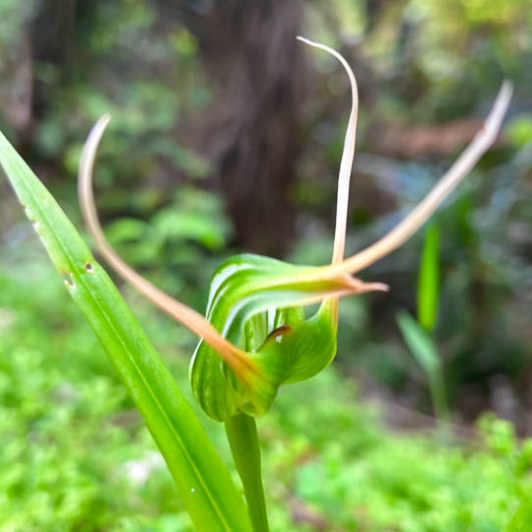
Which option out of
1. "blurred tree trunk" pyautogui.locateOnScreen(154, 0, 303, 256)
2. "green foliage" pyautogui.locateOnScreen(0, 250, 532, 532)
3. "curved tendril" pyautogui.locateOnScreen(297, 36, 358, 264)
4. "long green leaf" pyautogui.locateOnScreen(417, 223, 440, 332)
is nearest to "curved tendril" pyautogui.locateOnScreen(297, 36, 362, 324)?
"curved tendril" pyautogui.locateOnScreen(297, 36, 358, 264)

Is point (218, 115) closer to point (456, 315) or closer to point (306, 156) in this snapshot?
point (306, 156)

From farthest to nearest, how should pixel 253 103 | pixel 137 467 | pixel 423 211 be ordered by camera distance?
pixel 253 103, pixel 137 467, pixel 423 211

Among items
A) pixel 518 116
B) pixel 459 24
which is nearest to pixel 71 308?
pixel 518 116

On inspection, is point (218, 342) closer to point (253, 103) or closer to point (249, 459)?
point (249, 459)

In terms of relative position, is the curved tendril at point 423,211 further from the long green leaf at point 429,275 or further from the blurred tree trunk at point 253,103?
the blurred tree trunk at point 253,103

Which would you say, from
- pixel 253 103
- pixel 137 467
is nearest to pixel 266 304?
pixel 137 467

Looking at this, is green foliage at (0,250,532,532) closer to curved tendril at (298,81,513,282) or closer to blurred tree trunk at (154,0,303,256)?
curved tendril at (298,81,513,282)

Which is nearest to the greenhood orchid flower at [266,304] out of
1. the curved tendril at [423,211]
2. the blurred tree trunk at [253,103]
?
the curved tendril at [423,211]
